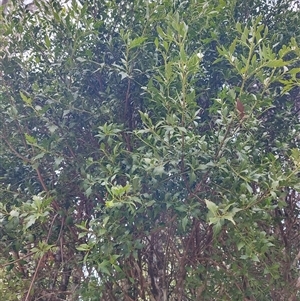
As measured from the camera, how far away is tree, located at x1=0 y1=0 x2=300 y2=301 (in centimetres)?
Answer: 146

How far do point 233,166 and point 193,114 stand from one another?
0.88 feet

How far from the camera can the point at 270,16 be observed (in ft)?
6.82

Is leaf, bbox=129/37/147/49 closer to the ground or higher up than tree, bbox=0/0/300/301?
higher up

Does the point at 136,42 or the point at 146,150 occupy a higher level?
the point at 136,42

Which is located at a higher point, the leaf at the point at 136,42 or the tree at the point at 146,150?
the leaf at the point at 136,42

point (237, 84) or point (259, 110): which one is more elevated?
point (237, 84)

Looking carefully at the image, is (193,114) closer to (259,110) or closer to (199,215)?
(259,110)

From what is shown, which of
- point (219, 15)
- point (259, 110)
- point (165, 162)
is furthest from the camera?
point (219, 15)

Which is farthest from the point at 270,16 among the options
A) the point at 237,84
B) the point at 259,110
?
the point at 259,110

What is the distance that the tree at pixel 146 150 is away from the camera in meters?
1.46

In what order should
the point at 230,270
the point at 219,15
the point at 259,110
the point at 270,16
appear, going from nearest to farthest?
the point at 259,110, the point at 230,270, the point at 219,15, the point at 270,16

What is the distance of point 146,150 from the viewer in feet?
5.18

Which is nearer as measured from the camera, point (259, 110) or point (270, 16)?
point (259, 110)

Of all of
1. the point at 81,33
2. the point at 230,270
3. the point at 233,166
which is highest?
the point at 81,33
